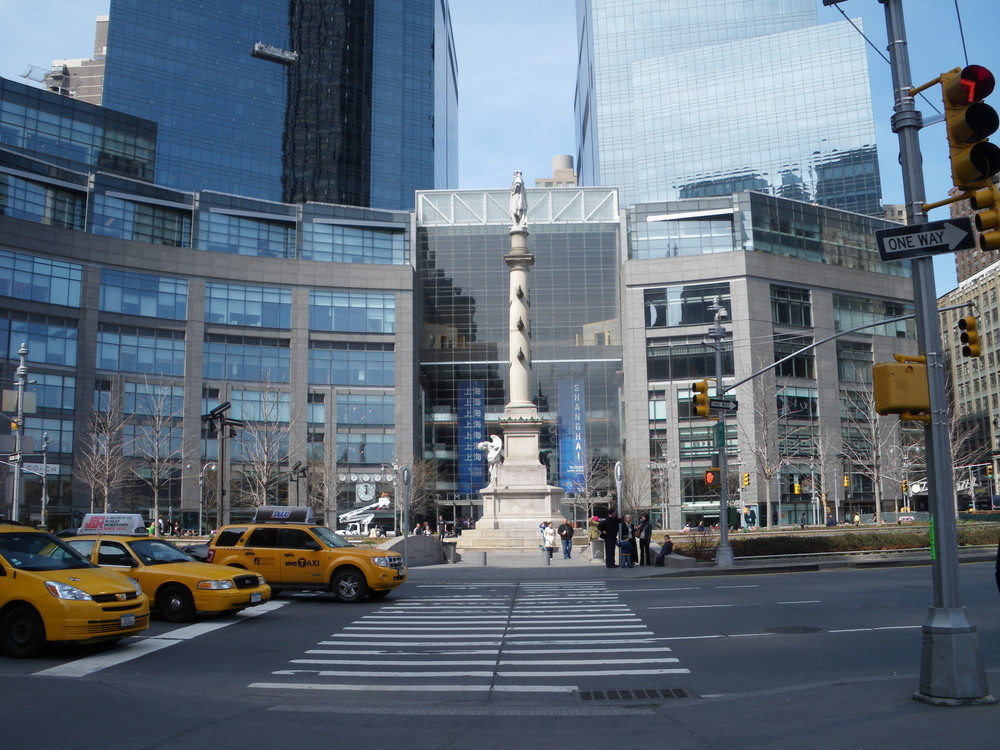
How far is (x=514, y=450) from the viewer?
44438 mm

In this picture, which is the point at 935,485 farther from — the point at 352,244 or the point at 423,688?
the point at 352,244

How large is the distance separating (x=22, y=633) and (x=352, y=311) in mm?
70137

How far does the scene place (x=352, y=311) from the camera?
81250 mm

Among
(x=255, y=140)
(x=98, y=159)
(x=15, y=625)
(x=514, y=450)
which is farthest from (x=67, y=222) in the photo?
(x=15, y=625)

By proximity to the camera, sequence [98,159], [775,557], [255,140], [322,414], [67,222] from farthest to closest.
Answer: [255,140] < [98,159] < [322,414] < [67,222] < [775,557]

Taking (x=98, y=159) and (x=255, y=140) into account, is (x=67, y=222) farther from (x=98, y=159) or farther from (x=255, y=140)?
(x=255, y=140)

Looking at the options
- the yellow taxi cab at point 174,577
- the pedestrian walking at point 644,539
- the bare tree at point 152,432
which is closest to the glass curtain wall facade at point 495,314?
the bare tree at point 152,432

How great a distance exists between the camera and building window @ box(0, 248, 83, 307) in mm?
66438

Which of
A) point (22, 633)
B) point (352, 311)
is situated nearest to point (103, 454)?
point (352, 311)

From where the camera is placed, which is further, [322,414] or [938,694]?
[322,414]

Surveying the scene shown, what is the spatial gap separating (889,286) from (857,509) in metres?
23.4

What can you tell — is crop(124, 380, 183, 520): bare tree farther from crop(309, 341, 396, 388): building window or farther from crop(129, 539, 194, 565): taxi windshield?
crop(129, 539, 194, 565): taxi windshield

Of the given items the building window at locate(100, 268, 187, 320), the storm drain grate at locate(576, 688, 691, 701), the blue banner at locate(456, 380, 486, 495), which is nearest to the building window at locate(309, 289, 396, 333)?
the building window at locate(100, 268, 187, 320)

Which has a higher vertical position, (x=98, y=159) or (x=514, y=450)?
(x=98, y=159)
